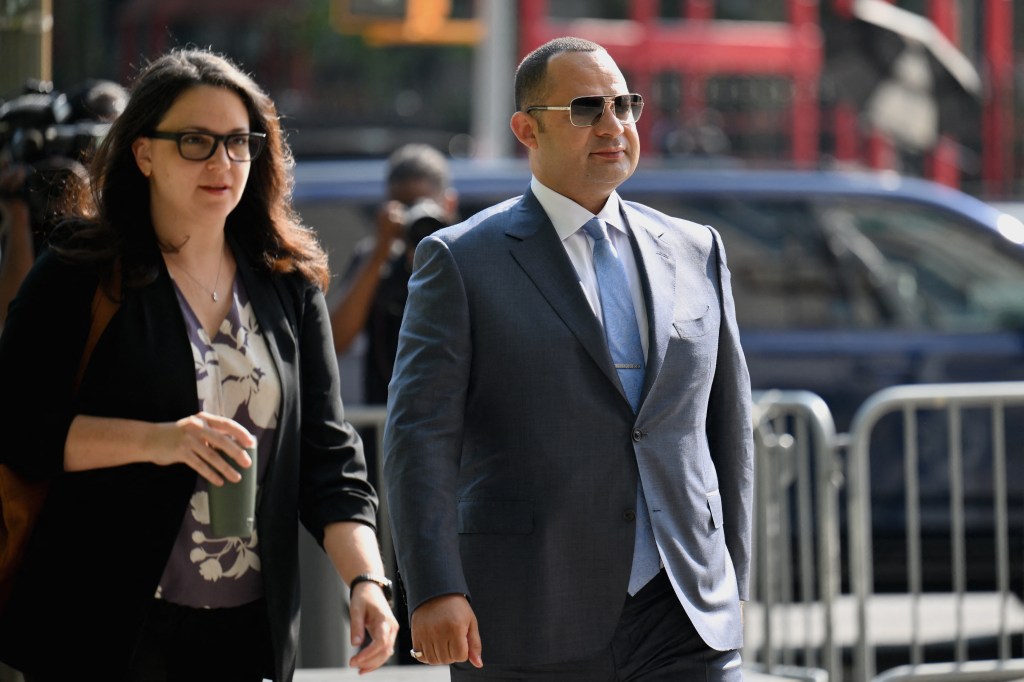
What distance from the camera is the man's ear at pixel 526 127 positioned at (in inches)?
126

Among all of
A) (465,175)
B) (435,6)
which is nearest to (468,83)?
(435,6)

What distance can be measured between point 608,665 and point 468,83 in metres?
15.9

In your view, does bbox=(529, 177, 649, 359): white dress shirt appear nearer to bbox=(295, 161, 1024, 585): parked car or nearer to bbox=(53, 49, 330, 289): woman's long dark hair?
bbox=(53, 49, 330, 289): woman's long dark hair

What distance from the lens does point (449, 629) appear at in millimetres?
2900

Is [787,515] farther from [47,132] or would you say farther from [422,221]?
[47,132]

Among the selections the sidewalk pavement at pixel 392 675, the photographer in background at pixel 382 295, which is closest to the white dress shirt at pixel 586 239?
the sidewalk pavement at pixel 392 675

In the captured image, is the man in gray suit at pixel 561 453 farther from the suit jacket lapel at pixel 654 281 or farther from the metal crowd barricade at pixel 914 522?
the metal crowd barricade at pixel 914 522

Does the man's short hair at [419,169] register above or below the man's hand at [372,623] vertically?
above

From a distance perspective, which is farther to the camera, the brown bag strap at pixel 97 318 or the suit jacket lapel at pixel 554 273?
the suit jacket lapel at pixel 554 273

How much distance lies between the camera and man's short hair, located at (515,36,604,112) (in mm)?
3188

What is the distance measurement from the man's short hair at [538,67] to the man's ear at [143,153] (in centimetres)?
72

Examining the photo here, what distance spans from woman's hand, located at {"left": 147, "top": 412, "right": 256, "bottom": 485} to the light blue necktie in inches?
28.3

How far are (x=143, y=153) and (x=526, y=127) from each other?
0.74 m

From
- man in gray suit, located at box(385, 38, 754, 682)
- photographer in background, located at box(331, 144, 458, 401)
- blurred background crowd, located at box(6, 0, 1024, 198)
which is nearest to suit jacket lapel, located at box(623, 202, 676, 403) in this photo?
→ man in gray suit, located at box(385, 38, 754, 682)
